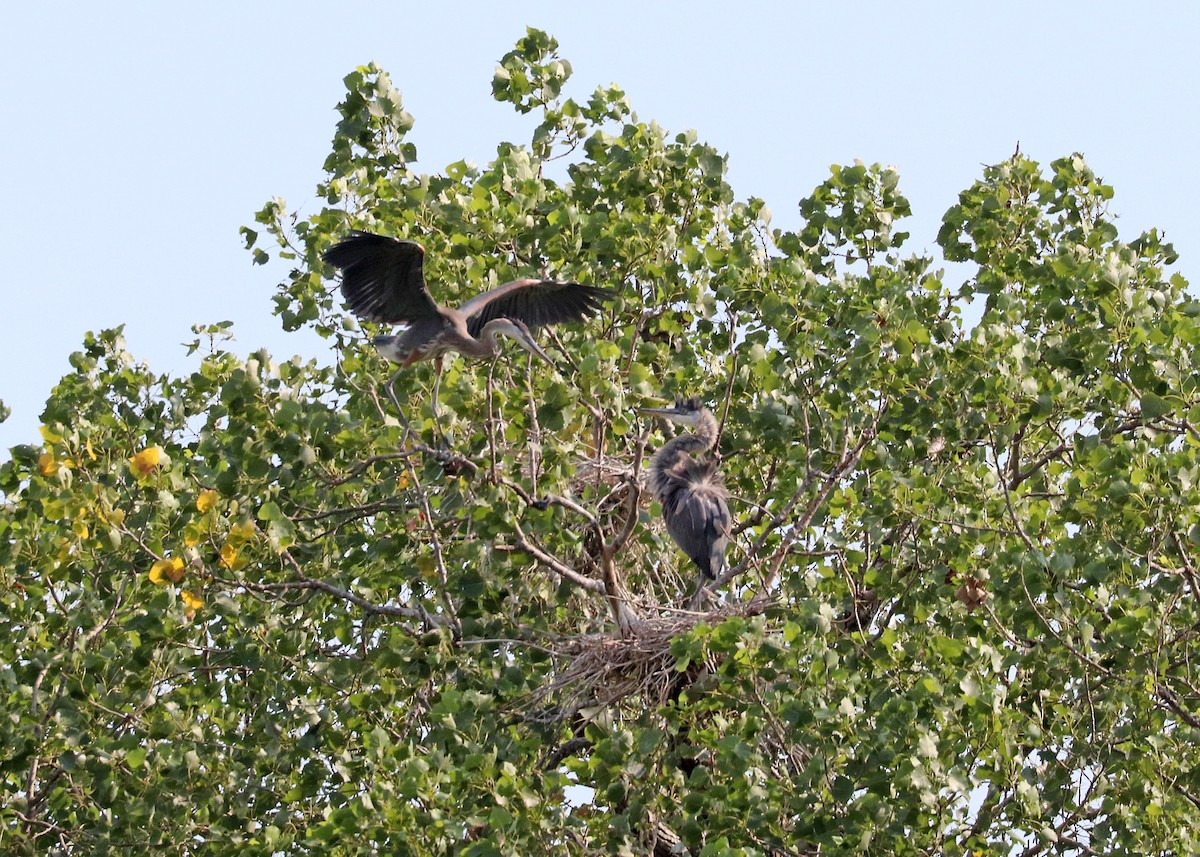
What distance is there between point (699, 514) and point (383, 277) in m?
1.92

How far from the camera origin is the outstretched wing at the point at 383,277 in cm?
783

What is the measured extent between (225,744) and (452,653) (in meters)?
1.20

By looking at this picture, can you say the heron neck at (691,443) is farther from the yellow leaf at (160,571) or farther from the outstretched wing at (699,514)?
the yellow leaf at (160,571)

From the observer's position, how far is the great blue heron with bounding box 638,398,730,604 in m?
8.21

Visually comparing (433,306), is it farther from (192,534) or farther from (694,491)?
(192,534)

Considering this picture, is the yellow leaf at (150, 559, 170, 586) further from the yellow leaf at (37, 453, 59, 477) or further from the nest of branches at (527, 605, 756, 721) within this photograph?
the nest of branches at (527, 605, 756, 721)

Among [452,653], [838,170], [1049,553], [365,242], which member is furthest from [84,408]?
[1049,553]

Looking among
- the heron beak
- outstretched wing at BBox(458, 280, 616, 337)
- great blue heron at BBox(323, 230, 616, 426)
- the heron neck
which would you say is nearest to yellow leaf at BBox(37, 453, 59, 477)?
great blue heron at BBox(323, 230, 616, 426)

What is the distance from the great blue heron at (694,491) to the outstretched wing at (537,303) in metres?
0.60

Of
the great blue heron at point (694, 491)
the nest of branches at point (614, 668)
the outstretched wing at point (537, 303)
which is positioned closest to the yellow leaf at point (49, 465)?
the outstretched wing at point (537, 303)

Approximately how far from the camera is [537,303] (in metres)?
8.23

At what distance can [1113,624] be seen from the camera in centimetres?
632

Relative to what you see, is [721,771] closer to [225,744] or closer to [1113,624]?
[1113,624]

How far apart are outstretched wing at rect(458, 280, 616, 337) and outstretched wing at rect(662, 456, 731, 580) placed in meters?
0.97
